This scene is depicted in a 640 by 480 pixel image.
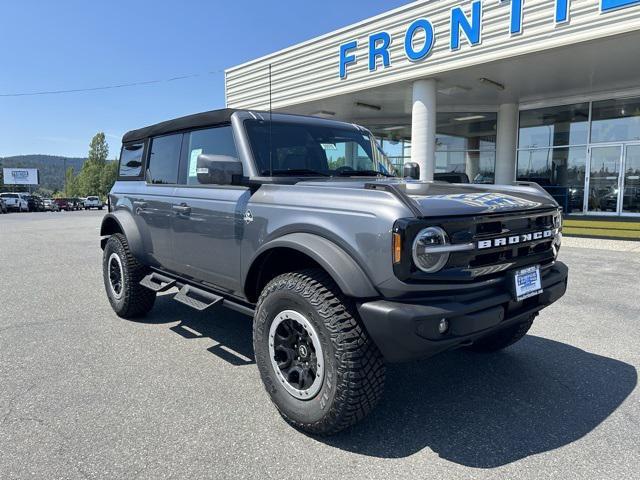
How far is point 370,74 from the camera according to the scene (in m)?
13.0

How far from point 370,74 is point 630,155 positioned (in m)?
7.95

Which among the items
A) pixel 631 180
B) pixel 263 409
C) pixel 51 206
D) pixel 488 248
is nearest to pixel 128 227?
pixel 263 409

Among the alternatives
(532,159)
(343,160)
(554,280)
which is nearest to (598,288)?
(554,280)

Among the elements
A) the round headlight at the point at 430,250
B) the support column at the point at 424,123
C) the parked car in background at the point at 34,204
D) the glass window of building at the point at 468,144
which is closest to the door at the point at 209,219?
the round headlight at the point at 430,250

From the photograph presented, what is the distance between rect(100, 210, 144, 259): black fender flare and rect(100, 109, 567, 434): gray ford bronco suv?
72cm

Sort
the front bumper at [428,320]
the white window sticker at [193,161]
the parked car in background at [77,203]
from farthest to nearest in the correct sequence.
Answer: the parked car in background at [77,203] → the white window sticker at [193,161] → the front bumper at [428,320]

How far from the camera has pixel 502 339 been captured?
3.68 m

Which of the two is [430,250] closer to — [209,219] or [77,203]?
[209,219]

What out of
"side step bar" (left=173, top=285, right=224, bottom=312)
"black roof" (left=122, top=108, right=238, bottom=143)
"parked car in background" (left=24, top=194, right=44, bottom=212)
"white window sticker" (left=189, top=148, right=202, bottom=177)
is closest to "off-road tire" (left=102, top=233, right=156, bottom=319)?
"side step bar" (left=173, top=285, right=224, bottom=312)

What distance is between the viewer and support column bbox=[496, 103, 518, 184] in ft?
50.3

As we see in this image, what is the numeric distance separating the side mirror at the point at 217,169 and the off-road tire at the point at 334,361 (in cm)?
86

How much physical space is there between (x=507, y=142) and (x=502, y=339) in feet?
44.2

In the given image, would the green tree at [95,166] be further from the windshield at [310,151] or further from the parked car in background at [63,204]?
the windshield at [310,151]

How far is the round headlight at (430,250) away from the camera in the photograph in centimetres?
228
